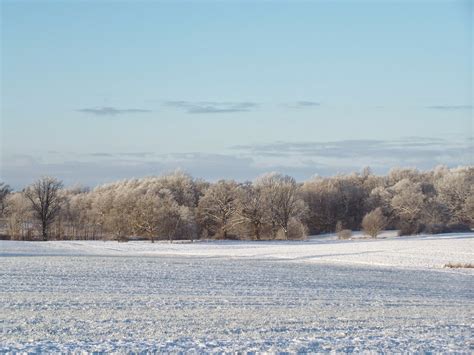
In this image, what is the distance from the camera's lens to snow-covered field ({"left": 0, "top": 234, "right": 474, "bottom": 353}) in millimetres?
12898

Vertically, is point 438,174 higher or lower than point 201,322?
higher

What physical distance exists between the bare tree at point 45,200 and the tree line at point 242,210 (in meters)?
0.12

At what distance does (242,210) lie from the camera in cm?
7881

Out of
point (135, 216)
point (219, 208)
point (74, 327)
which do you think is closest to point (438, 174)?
point (219, 208)

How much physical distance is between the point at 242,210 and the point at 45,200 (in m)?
23.6

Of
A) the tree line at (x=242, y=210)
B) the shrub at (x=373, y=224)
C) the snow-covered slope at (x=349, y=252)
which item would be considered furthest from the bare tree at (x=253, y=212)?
the snow-covered slope at (x=349, y=252)

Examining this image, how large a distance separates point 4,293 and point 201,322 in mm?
7392

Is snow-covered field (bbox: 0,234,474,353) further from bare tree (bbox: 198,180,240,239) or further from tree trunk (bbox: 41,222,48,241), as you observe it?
bare tree (bbox: 198,180,240,239)

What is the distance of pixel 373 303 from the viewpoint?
19.8 meters

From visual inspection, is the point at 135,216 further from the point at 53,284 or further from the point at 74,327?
the point at 74,327

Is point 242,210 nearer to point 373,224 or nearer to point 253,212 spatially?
point 253,212

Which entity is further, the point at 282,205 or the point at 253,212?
the point at 282,205

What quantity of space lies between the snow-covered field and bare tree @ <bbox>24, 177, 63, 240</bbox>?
48804mm

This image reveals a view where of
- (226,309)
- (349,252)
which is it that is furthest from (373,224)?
(226,309)
